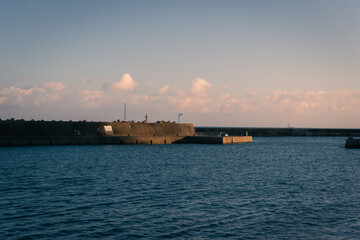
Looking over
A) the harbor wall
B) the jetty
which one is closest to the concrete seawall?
the jetty

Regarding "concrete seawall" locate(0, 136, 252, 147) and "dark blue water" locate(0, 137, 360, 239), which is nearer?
"dark blue water" locate(0, 137, 360, 239)

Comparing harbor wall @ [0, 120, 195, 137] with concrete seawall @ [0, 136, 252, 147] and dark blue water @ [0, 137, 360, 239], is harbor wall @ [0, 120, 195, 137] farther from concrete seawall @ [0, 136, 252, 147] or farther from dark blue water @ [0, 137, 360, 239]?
dark blue water @ [0, 137, 360, 239]

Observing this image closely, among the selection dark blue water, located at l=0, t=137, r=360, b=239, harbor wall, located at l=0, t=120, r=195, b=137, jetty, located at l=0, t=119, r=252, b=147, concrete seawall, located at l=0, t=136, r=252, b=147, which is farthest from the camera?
harbor wall, located at l=0, t=120, r=195, b=137

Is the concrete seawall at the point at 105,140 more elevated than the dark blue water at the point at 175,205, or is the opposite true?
the concrete seawall at the point at 105,140

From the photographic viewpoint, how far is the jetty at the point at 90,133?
74.6m

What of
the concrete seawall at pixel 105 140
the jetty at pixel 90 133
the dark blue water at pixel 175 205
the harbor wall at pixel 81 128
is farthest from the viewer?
the harbor wall at pixel 81 128

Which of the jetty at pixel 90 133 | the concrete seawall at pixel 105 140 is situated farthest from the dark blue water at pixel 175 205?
the jetty at pixel 90 133

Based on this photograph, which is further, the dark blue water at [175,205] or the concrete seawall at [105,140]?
the concrete seawall at [105,140]

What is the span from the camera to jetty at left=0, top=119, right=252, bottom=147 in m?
74.6

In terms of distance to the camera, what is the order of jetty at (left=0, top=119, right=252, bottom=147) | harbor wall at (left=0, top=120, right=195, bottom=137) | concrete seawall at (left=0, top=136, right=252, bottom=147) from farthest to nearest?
harbor wall at (left=0, top=120, right=195, bottom=137) < jetty at (left=0, top=119, right=252, bottom=147) < concrete seawall at (left=0, top=136, right=252, bottom=147)

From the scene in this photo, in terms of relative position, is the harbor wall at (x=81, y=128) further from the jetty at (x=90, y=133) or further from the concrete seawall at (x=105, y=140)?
the concrete seawall at (x=105, y=140)

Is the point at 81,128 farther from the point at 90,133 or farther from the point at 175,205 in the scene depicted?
the point at 175,205

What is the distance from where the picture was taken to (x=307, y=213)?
845 inches

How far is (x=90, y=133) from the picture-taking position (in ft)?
282
